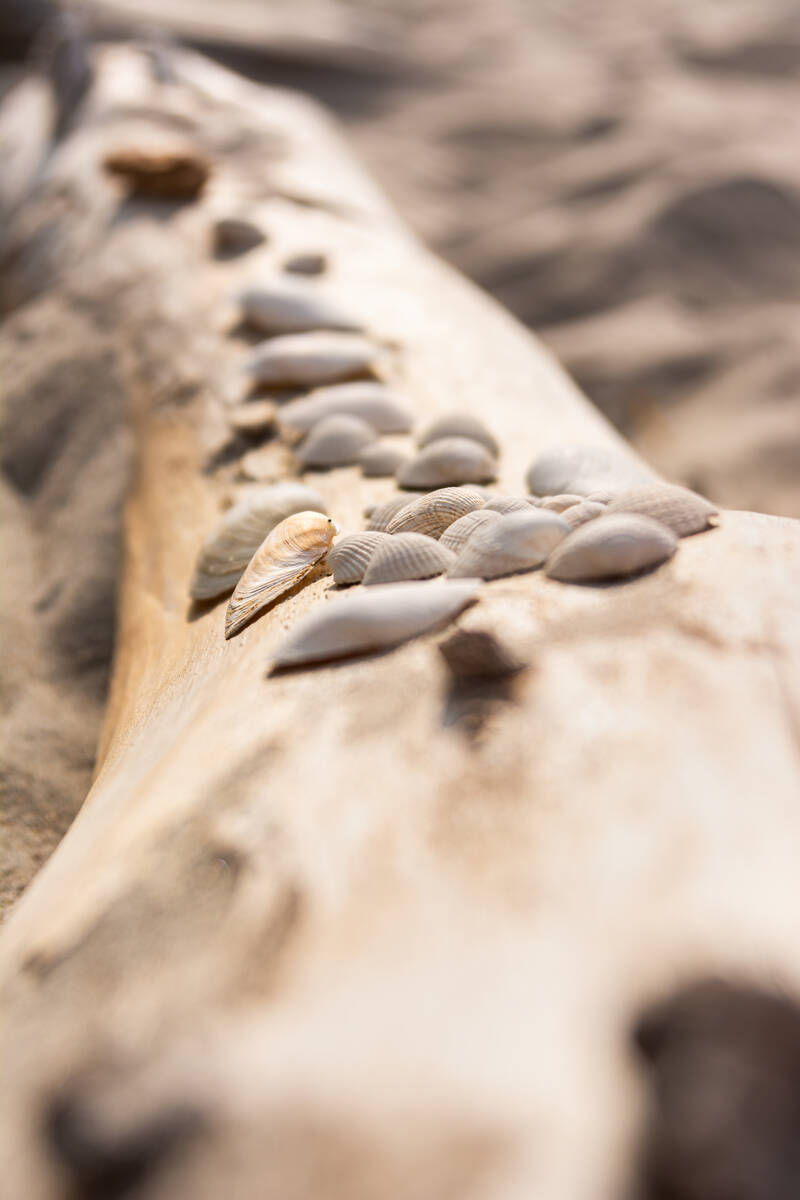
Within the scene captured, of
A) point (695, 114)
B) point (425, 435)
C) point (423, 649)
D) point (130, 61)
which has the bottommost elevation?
point (695, 114)

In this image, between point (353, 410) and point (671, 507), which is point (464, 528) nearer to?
point (671, 507)

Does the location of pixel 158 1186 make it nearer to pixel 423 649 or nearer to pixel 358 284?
pixel 423 649

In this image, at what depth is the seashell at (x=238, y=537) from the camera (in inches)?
58.5

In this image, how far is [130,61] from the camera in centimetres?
407

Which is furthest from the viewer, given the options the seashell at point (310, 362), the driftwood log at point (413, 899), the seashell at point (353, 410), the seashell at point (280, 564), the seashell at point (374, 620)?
the seashell at point (310, 362)

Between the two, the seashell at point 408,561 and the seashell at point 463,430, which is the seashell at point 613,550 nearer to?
the seashell at point 408,561

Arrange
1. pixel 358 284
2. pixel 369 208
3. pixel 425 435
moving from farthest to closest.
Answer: pixel 369 208 → pixel 358 284 → pixel 425 435

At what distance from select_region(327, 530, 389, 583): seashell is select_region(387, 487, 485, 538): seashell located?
0.09 metres

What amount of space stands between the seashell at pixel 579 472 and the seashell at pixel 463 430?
0.15 metres

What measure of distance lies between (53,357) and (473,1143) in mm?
2474

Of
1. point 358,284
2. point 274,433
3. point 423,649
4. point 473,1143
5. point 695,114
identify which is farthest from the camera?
point 695,114

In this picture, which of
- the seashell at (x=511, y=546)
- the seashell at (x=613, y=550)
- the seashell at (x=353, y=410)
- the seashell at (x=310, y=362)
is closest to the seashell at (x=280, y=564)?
the seashell at (x=511, y=546)

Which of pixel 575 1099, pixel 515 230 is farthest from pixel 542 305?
pixel 575 1099

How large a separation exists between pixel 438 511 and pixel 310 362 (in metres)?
0.87
